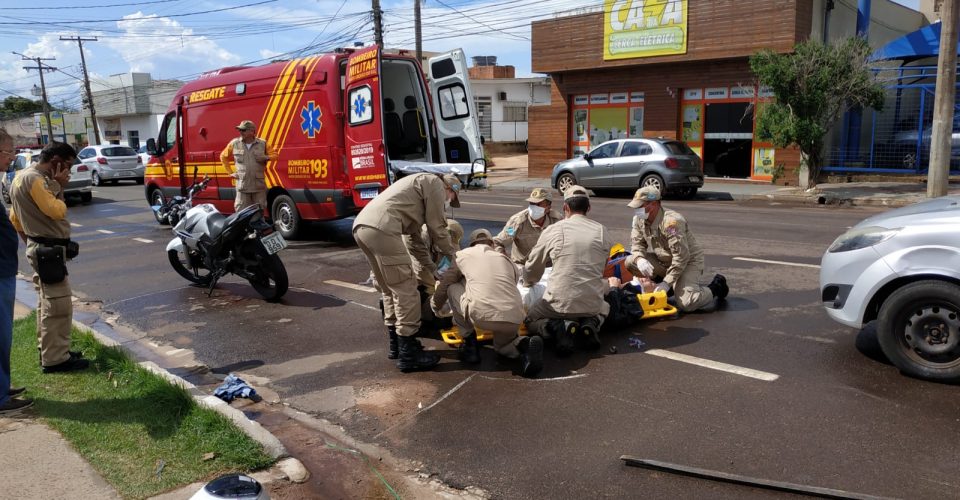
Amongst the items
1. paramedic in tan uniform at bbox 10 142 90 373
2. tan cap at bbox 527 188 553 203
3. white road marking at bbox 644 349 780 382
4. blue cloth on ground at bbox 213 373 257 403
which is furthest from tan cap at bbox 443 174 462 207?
paramedic in tan uniform at bbox 10 142 90 373

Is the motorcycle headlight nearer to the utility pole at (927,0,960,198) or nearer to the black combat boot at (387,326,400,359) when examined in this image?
the black combat boot at (387,326,400,359)

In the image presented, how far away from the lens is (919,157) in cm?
1859

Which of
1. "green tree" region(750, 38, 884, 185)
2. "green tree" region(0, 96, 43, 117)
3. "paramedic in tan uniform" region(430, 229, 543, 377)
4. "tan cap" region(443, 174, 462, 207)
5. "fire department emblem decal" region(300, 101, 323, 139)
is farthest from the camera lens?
"green tree" region(0, 96, 43, 117)

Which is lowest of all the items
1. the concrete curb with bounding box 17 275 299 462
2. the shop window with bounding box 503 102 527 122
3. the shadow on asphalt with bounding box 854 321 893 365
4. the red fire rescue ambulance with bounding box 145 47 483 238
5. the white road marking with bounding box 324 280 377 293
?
the concrete curb with bounding box 17 275 299 462

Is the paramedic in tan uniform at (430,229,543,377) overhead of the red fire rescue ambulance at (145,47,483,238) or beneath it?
beneath

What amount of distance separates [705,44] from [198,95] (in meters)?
14.9

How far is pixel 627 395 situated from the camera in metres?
4.84

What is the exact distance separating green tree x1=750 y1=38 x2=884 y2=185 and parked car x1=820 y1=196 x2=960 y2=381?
1324cm

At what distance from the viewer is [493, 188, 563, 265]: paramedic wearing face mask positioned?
23.1 ft

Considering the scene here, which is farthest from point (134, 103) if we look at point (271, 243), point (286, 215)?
point (271, 243)

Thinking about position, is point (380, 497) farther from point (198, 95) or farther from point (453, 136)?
point (198, 95)

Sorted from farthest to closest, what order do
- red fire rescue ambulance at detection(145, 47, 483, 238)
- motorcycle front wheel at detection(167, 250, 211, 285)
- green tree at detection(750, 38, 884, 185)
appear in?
1. green tree at detection(750, 38, 884, 185)
2. red fire rescue ambulance at detection(145, 47, 483, 238)
3. motorcycle front wheel at detection(167, 250, 211, 285)

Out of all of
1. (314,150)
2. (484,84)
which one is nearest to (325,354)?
(314,150)

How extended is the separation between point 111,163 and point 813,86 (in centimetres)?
2453
